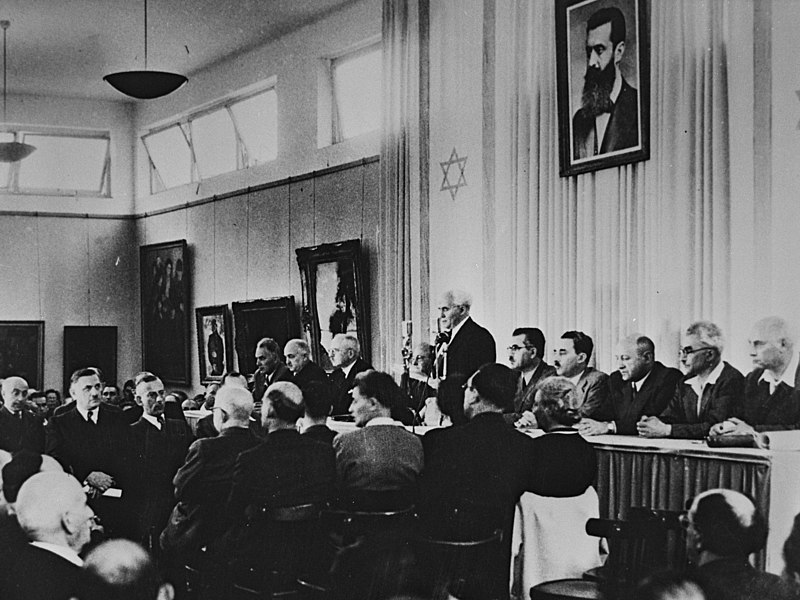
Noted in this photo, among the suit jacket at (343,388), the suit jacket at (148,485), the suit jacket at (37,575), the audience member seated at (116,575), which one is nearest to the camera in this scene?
the audience member seated at (116,575)

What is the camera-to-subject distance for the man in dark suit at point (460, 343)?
Result: 887 centimetres

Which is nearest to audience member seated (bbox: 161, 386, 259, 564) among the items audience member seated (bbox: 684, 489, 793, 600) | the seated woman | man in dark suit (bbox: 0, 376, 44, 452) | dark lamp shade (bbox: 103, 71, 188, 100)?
man in dark suit (bbox: 0, 376, 44, 452)

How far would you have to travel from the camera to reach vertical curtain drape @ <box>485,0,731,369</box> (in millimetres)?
7699

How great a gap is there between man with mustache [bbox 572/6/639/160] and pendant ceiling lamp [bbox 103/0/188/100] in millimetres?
4346

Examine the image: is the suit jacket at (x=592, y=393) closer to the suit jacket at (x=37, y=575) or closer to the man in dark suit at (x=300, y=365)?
the man in dark suit at (x=300, y=365)

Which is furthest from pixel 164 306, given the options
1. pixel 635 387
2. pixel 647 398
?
pixel 647 398

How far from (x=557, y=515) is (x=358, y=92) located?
25.4 ft

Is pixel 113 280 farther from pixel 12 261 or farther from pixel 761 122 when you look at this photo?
pixel 761 122

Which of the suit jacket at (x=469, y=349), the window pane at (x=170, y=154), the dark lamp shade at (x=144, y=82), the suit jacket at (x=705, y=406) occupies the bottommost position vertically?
the suit jacket at (x=705, y=406)

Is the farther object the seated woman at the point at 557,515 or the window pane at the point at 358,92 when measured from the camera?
the window pane at the point at 358,92

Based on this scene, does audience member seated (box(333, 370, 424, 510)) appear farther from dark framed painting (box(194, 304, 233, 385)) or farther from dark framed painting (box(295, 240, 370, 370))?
dark framed painting (box(194, 304, 233, 385))

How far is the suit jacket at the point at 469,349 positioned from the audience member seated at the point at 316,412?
246cm

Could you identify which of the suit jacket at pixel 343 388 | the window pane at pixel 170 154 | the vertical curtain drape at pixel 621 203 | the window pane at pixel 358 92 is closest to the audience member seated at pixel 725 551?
the vertical curtain drape at pixel 621 203

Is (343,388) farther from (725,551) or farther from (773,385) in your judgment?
(725,551)
